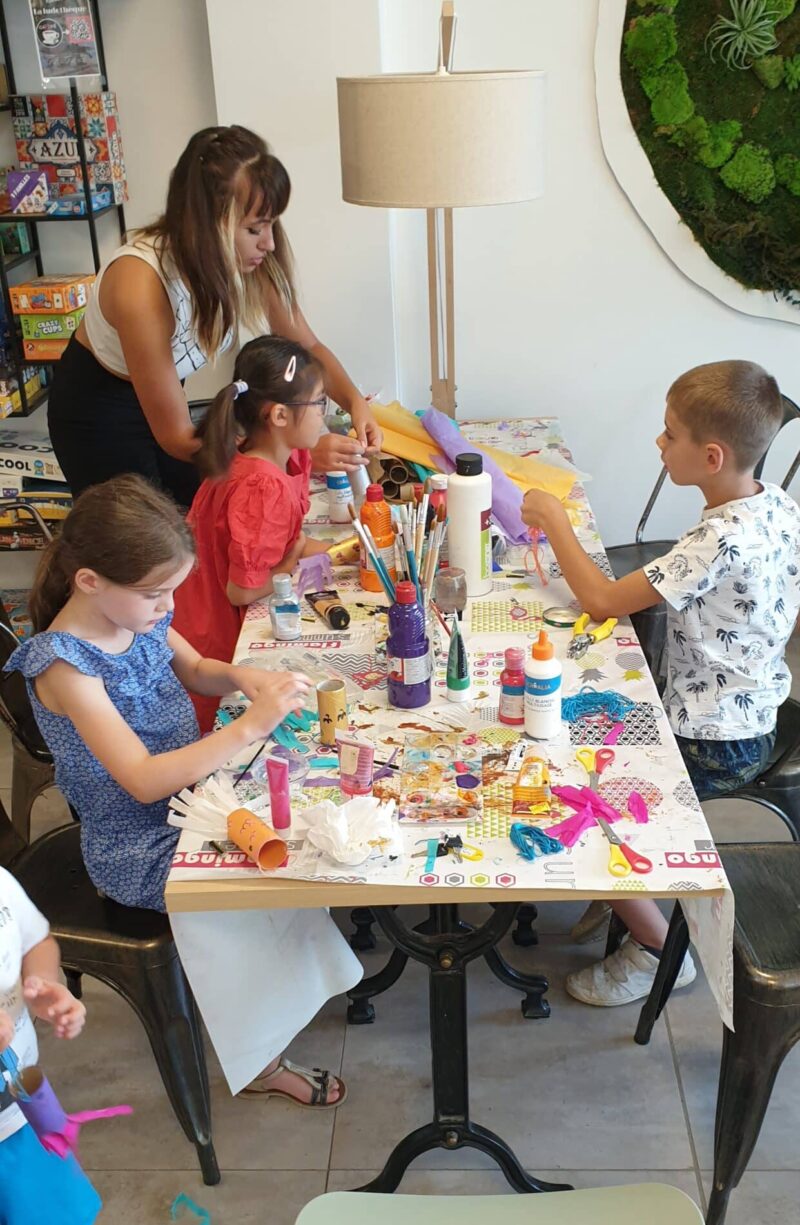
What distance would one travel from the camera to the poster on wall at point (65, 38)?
2.74 metres

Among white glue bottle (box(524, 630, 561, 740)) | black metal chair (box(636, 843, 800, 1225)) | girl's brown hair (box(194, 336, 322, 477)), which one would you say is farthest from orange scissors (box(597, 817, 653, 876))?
girl's brown hair (box(194, 336, 322, 477))

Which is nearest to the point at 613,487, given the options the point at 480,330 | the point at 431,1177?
the point at 480,330

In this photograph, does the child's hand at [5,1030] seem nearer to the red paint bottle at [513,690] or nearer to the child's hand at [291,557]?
the red paint bottle at [513,690]

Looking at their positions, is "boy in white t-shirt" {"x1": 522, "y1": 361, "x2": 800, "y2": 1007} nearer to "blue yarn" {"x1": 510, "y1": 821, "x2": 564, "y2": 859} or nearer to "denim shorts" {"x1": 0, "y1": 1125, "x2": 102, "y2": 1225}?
"blue yarn" {"x1": 510, "y1": 821, "x2": 564, "y2": 859}

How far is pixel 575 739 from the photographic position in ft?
5.42

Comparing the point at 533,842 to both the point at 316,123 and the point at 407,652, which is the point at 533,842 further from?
the point at 316,123

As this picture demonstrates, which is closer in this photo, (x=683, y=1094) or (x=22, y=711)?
(x=683, y=1094)

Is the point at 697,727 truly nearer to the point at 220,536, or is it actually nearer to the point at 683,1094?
the point at 683,1094

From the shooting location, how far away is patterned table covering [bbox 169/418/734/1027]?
55.3 inches

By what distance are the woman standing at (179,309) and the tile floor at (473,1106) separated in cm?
116

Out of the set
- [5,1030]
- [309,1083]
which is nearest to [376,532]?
[309,1083]

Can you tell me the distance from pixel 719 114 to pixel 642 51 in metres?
0.27

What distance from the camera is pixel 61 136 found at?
294cm

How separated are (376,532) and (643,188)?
1505 mm
